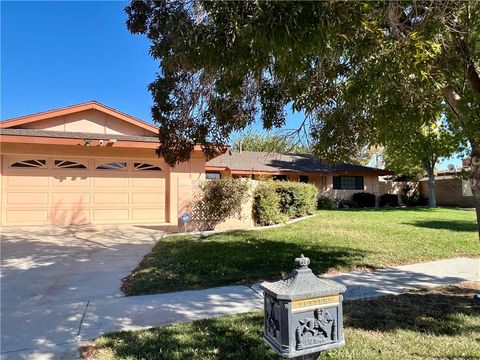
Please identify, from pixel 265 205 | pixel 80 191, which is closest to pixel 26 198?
pixel 80 191

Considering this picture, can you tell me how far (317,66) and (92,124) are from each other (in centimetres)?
1200

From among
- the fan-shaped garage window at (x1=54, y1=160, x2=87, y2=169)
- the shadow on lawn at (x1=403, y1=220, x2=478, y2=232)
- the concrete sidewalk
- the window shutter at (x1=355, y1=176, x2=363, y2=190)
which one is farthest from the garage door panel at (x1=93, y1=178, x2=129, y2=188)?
the window shutter at (x1=355, y1=176, x2=363, y2=190)

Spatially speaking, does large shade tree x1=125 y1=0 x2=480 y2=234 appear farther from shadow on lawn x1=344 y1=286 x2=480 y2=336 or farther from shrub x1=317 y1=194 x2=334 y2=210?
shrub x1=317 y1=194 x2=334 y2=210

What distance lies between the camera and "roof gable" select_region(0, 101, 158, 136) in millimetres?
13758

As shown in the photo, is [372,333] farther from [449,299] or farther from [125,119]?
[125,119]

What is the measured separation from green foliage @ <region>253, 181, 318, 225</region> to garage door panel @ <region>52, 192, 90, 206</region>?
6.37 metres

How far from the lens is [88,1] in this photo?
8.22m

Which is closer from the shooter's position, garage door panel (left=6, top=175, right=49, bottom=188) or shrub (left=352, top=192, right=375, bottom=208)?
garage door panel (left=6, top=175, right=49, bottom=188)

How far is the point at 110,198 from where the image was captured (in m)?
14.0

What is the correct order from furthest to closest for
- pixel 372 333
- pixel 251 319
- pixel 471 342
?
1. pixel 251 319
2. pixel 372 333
3. pixel 471 342

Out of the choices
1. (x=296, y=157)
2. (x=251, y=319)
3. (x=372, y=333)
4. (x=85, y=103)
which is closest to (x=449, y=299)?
(x=372, y=333)

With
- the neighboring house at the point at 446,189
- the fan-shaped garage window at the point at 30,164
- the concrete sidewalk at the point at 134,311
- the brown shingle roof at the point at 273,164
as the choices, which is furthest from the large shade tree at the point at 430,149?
the fan-shaped garage window at the point at 30,164

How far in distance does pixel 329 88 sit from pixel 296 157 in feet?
81.1

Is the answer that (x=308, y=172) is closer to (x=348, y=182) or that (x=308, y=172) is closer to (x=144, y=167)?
(x=348, y=182)
